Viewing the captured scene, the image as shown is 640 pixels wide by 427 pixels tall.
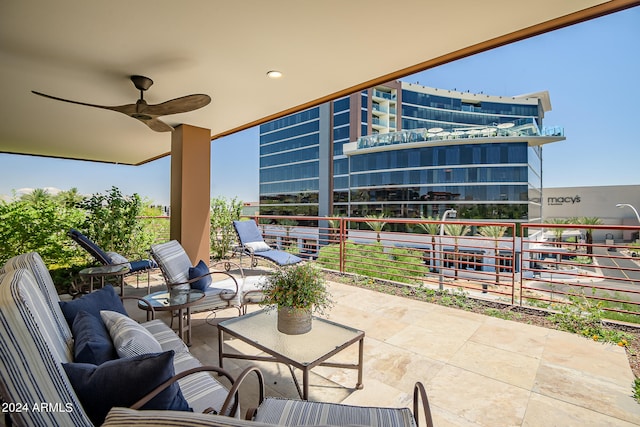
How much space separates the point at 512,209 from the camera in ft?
92.1

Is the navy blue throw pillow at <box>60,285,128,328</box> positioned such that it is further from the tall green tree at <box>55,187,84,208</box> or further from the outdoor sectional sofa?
the tall green tree at <box>55,187,84,208</box>

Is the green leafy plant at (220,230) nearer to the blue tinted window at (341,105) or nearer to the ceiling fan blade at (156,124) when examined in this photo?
the ceiling fan blade at (156,124)

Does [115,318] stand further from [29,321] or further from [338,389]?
[338,389]

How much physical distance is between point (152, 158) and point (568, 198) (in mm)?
39587

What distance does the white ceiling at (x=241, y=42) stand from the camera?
6.04 feet

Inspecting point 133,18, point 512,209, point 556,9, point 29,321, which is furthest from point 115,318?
point 512,209

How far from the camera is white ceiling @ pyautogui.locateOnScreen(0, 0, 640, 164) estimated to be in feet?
6.04

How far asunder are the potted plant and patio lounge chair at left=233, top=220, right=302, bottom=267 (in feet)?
8.08

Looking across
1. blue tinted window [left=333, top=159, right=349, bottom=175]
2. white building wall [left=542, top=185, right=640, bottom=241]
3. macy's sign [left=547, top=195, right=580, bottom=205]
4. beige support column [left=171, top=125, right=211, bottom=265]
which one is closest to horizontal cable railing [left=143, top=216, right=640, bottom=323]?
beige support column [left=171, top=125, right=211, bottom=265]

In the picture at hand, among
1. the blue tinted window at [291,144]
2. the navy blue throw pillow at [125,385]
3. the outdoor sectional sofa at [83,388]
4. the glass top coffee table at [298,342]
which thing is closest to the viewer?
the outdoor sectional sofa at [83,388]

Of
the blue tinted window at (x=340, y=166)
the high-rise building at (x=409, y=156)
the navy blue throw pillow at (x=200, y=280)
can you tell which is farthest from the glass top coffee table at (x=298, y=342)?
the blue tinted window at (x=340, y=166)

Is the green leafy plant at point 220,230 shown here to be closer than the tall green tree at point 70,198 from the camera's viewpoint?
No

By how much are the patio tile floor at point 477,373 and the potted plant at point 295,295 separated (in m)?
0.42

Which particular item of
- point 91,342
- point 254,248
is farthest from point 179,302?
point 254,248
